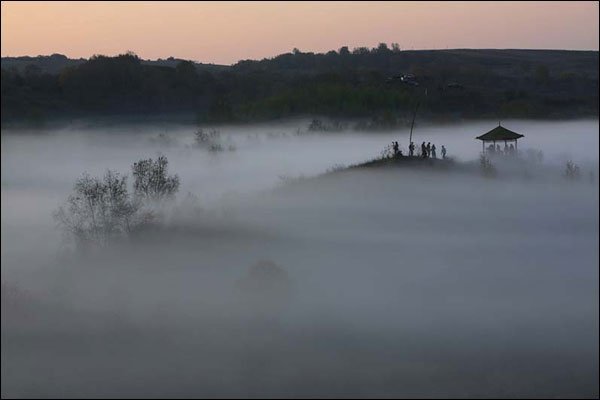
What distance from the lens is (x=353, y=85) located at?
102 m

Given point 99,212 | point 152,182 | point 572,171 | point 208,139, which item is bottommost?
point 99,212

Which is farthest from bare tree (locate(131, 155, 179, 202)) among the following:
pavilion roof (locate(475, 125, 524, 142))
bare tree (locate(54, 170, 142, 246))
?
pavilion roof (locate(475, 125, 524, 142))

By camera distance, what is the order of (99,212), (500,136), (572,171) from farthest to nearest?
1. (572,171)
2. (500,136)
3. (99,212)

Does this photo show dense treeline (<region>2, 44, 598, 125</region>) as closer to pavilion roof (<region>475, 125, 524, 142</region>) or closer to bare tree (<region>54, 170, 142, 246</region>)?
bare tree (<region>54, 170, 142, 246</region>)

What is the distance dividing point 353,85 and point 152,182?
39553mm

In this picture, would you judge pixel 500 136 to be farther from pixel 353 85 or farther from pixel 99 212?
pixel 353 85

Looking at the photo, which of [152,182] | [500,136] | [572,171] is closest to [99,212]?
[152,182]

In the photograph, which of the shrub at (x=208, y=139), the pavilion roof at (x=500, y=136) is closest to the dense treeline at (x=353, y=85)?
the shrub at (x=208, y=139)

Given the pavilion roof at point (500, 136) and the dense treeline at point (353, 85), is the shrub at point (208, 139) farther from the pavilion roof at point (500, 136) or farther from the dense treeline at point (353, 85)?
the pavilion roof at point (500, 136)

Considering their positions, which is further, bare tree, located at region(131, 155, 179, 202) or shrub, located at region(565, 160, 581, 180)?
shrub, located at region(565, 160, 581, 180)

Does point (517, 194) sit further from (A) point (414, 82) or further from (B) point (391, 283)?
(A) point (414, 82)

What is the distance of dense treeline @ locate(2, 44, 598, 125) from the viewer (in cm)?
7025

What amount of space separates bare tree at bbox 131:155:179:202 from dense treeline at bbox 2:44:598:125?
4278mm

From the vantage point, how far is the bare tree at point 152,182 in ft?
216
